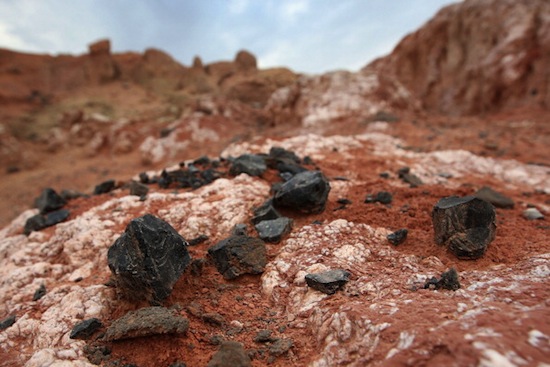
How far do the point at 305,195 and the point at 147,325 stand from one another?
2528 mm

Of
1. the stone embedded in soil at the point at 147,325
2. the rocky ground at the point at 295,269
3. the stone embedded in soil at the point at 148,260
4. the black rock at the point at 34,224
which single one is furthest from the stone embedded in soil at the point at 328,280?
the black rock at the point at 34,224

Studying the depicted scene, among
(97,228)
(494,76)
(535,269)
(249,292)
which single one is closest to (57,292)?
(97,228)

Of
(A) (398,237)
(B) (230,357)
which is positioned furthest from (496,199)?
(B) (230,357)

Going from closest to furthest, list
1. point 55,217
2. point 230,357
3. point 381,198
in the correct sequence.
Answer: point 230,357
point 381,198
point 55,217

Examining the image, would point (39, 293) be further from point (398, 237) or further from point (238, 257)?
point (398, 237)

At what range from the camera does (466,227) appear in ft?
11.0

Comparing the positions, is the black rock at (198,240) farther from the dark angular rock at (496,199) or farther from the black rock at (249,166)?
the dark angular rock at (496,199)

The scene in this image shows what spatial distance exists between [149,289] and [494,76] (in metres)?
17.7

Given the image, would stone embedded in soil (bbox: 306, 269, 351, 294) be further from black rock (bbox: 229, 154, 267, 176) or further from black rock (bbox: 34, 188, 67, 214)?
black rock (bbox: 34, 188, 67, 214)

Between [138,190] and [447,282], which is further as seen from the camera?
[138,190]

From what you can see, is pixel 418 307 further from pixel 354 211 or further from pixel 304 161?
pixel 304 161

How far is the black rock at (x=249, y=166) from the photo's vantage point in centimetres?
589

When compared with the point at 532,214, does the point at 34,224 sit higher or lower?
higher

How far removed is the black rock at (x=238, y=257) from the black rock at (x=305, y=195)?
907 millimetres
